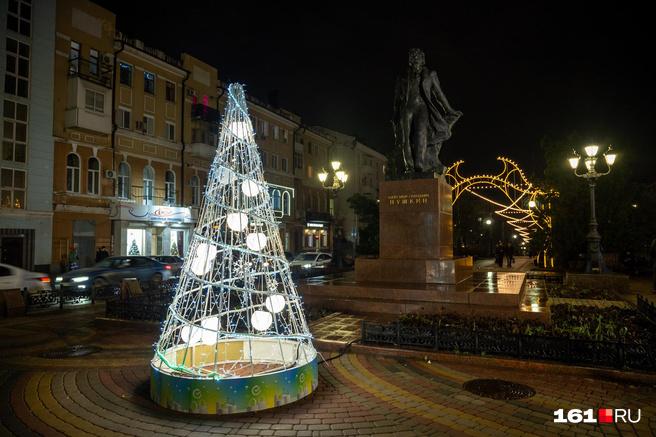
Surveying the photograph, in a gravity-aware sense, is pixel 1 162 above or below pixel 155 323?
above

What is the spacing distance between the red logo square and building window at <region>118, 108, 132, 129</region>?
31.1 m

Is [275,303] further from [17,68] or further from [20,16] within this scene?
[20,16]

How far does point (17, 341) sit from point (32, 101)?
20.7 m

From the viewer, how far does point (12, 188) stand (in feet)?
82.6

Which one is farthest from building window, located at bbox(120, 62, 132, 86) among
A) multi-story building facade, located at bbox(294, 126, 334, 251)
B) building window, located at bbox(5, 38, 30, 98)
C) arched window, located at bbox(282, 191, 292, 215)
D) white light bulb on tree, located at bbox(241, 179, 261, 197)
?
white light bulb on tree, located at bbox(241, 179, 261, 197)

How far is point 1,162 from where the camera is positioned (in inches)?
978

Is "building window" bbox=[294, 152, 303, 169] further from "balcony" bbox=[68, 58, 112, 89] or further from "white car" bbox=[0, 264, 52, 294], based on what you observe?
"white car" bbox=[0, 264, 52, 294]

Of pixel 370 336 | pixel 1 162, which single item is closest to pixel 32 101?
pixel 1 162

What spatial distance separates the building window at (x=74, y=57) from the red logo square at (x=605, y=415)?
3068cm

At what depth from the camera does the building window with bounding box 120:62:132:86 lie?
31.0m

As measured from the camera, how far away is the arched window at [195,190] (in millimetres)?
36375

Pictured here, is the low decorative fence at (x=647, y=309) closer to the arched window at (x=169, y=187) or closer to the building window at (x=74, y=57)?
the arched window at (x=169, y=187)

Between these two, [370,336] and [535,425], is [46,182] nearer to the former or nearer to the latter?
[370,336]

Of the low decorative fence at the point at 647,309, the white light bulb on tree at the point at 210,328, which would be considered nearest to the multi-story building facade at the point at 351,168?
the low decorative fence at the point at 647,309
